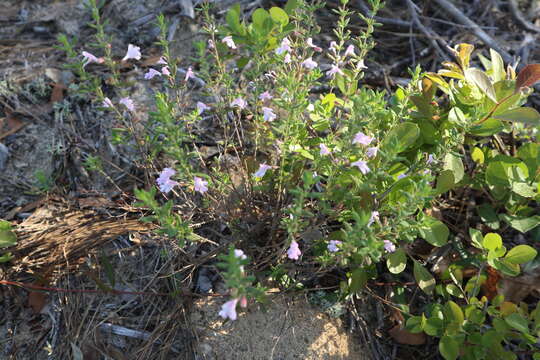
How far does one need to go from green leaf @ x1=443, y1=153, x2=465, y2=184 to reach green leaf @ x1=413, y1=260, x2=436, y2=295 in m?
0.47

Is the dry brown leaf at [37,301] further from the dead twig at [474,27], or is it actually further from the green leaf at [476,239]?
the dead twig at [474,27]

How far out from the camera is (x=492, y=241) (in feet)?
6.66

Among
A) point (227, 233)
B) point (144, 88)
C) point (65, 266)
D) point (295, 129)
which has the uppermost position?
point (295, 129)

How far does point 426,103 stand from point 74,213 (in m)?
2.03

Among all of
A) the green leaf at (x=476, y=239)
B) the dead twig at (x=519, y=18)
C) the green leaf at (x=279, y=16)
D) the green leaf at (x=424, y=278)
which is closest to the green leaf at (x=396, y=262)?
the green leaf at (x=424, y=278)

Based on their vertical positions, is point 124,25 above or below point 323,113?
below

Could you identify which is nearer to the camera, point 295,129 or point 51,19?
point 295,129

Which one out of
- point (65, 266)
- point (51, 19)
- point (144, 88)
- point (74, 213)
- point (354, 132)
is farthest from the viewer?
point (51, 19)

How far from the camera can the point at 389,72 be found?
3197 millimetres

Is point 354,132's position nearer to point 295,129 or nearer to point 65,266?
point 295,129

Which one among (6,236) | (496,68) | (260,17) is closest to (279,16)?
(260,17)

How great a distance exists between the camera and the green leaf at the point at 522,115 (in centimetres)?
199

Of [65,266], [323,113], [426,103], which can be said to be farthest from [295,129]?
[65,266]

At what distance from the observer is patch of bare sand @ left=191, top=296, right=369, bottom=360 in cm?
201
